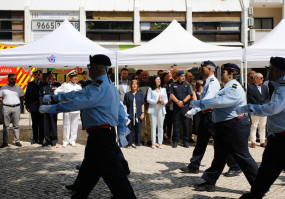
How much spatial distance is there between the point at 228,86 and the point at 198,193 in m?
1.69

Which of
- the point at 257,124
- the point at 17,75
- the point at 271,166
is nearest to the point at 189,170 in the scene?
the point at 271,166

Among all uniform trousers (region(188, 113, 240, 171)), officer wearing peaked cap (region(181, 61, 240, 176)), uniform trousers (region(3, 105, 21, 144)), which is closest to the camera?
officer wearing peaked cap (region(181, 61, 240, 176))

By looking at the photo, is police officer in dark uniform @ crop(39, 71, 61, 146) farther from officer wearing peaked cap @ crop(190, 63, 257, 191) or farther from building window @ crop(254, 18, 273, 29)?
building window @ crop(254, 18, 273, 29)

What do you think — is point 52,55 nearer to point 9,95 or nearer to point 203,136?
point 9,95

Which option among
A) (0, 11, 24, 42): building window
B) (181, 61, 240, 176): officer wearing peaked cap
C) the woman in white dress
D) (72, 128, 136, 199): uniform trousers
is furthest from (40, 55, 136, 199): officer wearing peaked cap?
(0, 11, 24, 42): building window

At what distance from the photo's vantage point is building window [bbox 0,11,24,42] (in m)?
24.5

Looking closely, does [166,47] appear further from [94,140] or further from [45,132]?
[94,140]

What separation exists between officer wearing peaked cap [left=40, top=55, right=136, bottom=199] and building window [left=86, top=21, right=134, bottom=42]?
21.3m

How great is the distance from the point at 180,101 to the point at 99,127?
234 inches

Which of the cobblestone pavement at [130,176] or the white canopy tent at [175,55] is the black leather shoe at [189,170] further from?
the white canopy tent at [175,55]

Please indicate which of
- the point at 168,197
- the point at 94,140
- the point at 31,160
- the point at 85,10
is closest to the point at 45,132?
the point at 31,160

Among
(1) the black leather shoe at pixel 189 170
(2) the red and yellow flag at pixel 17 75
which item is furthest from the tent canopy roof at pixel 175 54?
(2) the red and yellow flag at pixel 17 75

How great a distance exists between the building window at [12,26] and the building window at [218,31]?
12.1 meters

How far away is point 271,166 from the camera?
405cm
